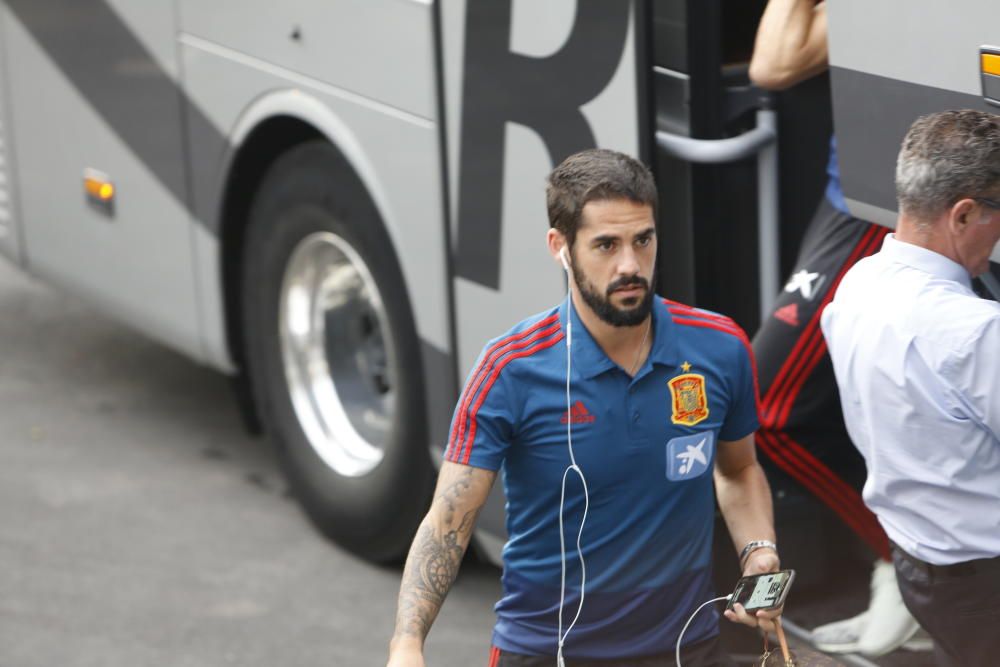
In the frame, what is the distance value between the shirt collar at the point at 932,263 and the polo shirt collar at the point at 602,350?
0.43m

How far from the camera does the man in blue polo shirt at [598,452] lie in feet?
9.91

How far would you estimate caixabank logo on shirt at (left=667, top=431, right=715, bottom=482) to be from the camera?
3098mm

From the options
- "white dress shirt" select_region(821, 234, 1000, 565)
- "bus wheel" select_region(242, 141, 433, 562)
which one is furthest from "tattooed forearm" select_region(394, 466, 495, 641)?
"bus wheel" select_region(242, 141, 433, 562)

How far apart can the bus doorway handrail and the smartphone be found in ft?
4.92

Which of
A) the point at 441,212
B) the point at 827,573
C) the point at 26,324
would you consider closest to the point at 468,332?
the point at 441,212

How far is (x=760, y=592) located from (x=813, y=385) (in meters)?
1.52

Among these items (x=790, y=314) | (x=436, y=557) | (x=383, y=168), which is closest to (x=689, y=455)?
(x=436, y=557)

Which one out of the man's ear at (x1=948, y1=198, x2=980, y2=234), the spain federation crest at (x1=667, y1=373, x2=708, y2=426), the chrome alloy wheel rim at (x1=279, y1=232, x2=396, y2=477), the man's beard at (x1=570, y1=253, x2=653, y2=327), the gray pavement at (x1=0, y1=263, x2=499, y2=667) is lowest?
the gray pavement at (x1=0, y1=263, x2=499, y2=667)

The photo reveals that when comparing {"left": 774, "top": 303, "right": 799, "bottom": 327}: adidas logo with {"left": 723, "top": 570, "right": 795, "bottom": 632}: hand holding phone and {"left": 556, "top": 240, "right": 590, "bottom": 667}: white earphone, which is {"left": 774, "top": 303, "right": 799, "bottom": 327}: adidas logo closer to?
{"left": 556, "top": 240, "right": 590, "bottom": 667}: white earphone

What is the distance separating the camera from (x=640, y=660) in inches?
127

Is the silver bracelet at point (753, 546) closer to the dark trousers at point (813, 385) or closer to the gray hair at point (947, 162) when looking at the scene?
the gray hair at point (947, 162)

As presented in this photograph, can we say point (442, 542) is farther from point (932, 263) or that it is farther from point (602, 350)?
point (932, 263)

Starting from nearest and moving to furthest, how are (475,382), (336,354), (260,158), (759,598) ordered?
(759,598), (475,382), (260,158), (336,354)

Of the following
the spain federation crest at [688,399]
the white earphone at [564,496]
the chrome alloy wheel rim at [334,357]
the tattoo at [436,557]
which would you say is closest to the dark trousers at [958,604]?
the spain federation crest at [688,399]
